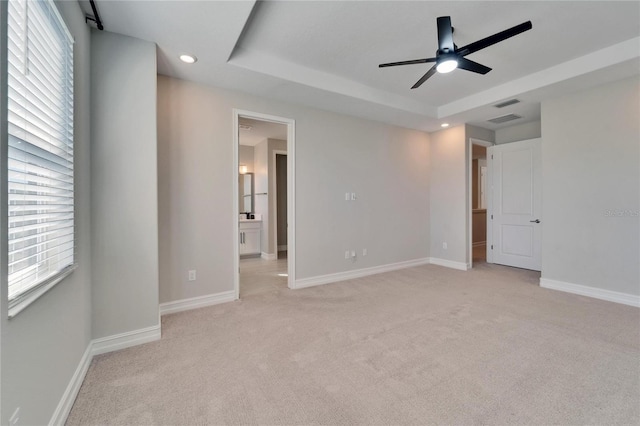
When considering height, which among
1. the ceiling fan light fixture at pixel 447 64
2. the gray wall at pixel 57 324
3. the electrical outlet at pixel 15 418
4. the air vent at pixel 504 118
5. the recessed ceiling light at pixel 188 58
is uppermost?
the air vent at pixel 504 118

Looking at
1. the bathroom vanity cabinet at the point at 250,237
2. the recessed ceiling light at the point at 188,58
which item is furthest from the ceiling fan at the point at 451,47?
the bathroom vanity cabinet at the point at 250,237

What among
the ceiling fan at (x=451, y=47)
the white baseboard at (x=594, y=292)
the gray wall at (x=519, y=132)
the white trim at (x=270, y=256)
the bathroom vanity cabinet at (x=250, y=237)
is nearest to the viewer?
the ceiling fan at (x=451, y=47)

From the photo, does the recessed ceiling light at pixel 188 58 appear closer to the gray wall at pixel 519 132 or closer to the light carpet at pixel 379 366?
the light carpet at pixel 379 366

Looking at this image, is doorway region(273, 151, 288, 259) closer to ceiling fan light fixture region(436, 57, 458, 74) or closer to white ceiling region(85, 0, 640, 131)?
white ceiling region(85, 0, 640, 131)

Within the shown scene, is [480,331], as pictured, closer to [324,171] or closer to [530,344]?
[530,344]

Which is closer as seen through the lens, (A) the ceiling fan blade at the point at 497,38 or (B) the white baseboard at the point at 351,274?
(A) the ceiling fan blade at the point at 497,38

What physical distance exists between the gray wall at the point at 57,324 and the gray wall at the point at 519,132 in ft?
20.2

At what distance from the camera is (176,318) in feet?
9.39

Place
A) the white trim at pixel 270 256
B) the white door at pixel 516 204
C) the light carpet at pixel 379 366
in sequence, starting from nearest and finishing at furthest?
the light carpet at pixel 379 366
the white door at pixel 516 204
the white trim at pixel 270 256

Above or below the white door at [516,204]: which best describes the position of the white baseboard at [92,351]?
below

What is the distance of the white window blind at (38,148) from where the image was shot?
1175mm

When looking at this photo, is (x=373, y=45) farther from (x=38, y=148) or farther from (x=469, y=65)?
(x=38, y=148)

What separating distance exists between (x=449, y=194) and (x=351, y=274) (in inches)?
95.5

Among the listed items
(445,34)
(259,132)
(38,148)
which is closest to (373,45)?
(445,34)
